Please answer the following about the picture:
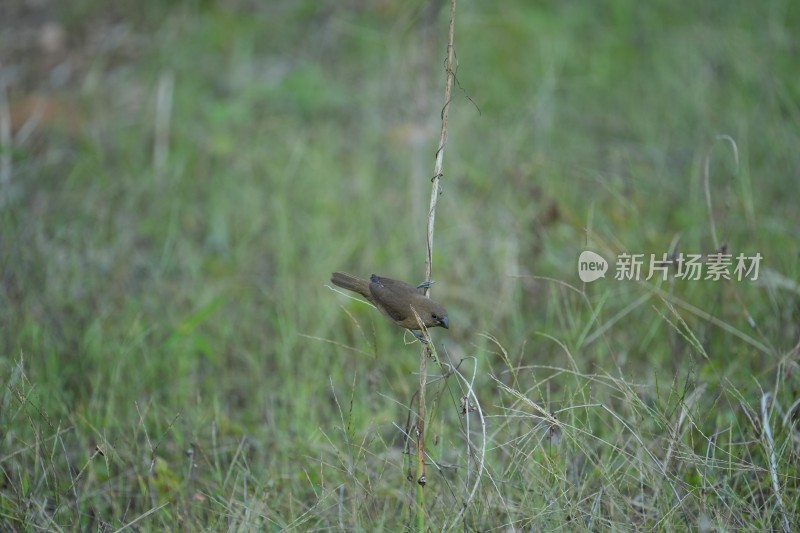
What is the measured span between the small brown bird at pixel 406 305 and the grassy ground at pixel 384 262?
0.31ft

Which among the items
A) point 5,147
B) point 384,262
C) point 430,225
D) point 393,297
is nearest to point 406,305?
point 393,297

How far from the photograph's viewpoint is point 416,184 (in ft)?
10.8

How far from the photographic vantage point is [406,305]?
1624mm

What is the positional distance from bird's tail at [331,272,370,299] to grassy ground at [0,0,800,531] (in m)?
0.11

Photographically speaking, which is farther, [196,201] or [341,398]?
[196,201]

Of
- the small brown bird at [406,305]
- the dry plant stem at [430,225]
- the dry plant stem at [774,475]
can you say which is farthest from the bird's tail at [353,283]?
the dry plant stem at [774,475]

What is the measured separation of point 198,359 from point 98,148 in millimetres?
1574

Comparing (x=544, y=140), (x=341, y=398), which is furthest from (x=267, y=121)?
(x=341, y=398)

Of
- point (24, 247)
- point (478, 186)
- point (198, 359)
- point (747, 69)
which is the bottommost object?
point (198, 359)

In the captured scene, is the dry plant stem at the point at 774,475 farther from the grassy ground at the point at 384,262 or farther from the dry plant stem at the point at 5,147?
the dry plant stem at the point at 5,147

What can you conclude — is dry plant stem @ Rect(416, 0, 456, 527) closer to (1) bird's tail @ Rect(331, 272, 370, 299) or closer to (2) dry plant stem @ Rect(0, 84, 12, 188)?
(1) bird's tail @ Rect(331, 272, 370, 299)

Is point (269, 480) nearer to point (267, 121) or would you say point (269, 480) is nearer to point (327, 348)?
point (327, 348)

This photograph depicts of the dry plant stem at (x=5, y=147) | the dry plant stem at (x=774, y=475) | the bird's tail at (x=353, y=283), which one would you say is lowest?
the dry plant stem at (x=774, y=475)

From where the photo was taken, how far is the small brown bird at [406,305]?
1627 millimetres
